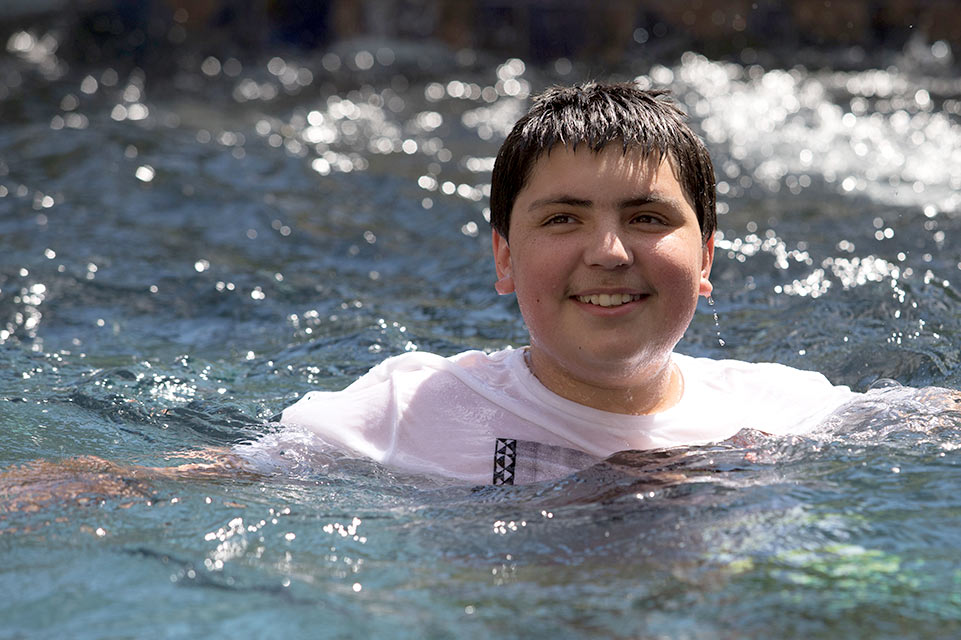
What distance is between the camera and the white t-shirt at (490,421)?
288 cm

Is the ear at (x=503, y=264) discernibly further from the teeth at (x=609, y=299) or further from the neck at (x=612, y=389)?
the teeth at (x=609, y=299)

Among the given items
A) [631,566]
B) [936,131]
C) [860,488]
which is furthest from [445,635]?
[936,131]

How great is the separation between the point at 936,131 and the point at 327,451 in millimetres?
6171

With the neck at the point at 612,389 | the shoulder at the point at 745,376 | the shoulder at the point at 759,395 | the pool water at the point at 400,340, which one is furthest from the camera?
the shoulder at the point at 745,376

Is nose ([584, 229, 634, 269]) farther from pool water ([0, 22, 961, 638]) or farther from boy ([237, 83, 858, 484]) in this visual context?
pool water ([0, 22, 961, 638])

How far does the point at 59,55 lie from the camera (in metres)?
10.2

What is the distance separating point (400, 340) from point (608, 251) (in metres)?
1.94

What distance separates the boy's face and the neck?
42 mm

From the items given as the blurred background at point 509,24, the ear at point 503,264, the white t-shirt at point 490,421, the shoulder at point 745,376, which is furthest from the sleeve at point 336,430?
the blurred background at point 509,24

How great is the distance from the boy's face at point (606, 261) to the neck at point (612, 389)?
4 cm

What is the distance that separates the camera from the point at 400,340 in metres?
4.54

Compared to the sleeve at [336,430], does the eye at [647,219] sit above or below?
above

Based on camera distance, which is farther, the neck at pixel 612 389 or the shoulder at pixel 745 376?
the shoulder at pixel 745 376

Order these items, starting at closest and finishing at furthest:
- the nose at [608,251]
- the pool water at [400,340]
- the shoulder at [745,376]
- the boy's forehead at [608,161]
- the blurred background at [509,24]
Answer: the pool water at [400,340] → the nose at [608,251] → the boy's forehead at [608,161] → the shoulder at [745,376] → the blurred background at [509,24]
